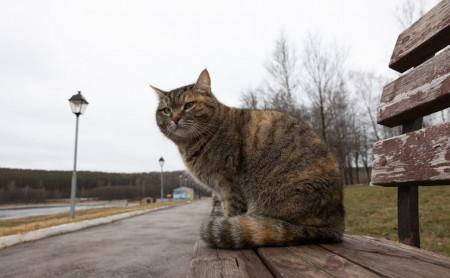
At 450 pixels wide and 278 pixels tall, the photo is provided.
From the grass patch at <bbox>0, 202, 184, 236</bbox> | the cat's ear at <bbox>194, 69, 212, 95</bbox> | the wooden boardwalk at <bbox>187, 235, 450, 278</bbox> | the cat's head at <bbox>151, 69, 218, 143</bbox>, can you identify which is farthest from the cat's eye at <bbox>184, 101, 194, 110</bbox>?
the grass patch at <bbox>0, 202, 184, 236</bbox>

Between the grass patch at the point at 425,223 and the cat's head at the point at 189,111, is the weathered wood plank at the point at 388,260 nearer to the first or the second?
the cat's head at the point at 189,111

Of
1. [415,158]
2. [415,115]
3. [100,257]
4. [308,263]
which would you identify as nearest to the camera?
[308,263]

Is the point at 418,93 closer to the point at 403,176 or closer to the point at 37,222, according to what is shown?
the point at 403,176

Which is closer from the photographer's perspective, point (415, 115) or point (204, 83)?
point (415, 115)

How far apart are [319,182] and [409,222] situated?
62 cm

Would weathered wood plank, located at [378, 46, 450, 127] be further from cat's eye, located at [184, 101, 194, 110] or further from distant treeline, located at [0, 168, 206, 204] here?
distant treeline, located at [0, 168, 206, 204]

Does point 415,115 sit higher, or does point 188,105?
point 188,105

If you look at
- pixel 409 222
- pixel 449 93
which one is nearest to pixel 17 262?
pixel 409 222

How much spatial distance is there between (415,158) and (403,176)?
0.13 metres

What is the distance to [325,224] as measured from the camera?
1755mm

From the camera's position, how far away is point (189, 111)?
281cm

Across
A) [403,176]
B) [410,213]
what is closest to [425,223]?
[410,213]

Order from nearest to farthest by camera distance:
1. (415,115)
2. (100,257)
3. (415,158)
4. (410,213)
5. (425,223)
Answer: (415,158) < (415,115) < (410,213) < (100,257) < (425,223)

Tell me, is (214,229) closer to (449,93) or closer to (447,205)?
(449,93)
